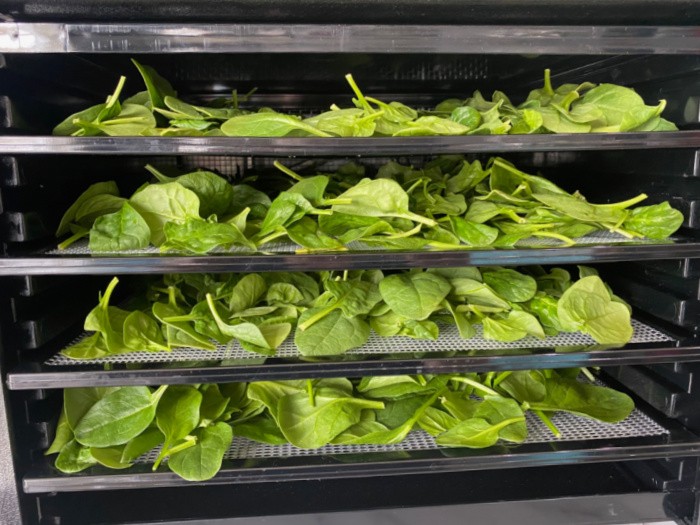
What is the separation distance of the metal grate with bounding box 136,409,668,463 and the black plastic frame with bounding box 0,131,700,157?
1.61ft

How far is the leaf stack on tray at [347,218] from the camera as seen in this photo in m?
0.76

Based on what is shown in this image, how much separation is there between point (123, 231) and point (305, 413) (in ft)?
1.35

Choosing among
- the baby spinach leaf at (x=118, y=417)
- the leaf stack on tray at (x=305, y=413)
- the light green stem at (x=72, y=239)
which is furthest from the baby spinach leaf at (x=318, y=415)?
the light green stem at (x=72, y=239)

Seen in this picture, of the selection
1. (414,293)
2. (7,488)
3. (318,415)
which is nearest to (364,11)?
(414,293)

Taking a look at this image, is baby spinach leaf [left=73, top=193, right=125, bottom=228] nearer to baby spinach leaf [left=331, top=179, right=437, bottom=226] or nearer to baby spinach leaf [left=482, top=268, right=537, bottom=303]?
baby spinach leaf [left=331, top=179, right=437, bottom=226]

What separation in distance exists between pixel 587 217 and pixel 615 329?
7.5 inches

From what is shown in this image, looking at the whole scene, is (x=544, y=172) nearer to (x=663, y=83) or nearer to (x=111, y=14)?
(x=663, y=83)

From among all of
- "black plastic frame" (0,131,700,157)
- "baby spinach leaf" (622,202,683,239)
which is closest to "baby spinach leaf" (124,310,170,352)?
"black plastic frame" (0,131,700,157)

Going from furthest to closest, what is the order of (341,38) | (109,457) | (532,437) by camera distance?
(532,437) → (109,457) → (341,38)

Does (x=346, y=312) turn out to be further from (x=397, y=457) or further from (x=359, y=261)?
(x=397, y=457)

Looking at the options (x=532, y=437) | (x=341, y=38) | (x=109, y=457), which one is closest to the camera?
(x=341, y=38)

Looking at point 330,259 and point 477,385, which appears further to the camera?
point 477,385

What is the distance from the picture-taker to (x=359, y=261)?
72cm

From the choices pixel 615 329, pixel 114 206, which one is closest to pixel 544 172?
pixel 615 329
